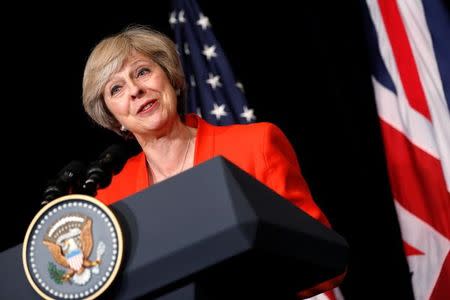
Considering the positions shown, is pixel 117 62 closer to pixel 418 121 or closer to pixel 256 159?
pixel 256 159

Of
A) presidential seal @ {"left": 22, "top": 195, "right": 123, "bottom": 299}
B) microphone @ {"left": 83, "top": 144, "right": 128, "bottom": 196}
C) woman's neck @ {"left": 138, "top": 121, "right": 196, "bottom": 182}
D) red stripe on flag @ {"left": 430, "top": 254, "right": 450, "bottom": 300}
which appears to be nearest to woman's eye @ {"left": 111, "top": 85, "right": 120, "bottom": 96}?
woman's neck @ {"left": 138, "top": 121, "right": 196, "bottom": 182}

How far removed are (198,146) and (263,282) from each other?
2.84ft

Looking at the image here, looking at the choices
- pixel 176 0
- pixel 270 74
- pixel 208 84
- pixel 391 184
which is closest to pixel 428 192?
pixel 391 184

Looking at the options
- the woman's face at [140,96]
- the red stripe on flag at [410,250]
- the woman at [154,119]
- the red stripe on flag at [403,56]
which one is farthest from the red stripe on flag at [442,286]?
the woman's face at [140,96]

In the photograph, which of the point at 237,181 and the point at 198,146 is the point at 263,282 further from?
the point at 198,146

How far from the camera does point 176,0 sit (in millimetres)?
3717

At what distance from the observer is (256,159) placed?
1996 millimetres

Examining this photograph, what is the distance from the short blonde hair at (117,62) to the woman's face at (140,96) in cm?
2

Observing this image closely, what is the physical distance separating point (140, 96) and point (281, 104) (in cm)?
128

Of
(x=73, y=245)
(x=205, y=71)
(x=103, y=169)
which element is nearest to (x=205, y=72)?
(x=205, y=71)

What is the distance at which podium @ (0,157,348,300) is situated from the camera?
117 cm

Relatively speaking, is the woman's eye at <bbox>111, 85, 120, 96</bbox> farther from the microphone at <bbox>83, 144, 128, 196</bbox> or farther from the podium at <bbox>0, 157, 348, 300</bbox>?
the podium at <bbox>0, 157, 348, 300</bbox>

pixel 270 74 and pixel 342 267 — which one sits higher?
pixel 342 267

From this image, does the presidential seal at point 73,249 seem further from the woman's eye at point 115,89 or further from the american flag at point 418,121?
the american flag at point 418,121
